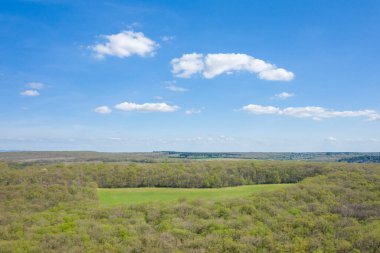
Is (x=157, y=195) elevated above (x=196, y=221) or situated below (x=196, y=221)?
below

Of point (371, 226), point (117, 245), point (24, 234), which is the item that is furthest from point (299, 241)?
point (24, 234)

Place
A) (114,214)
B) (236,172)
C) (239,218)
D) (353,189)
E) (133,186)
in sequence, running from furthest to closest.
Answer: (236,172) → (133,186) → (353,189) → (114,214) → (239,218)

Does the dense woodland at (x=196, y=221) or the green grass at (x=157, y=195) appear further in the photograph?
the green grass at (x=157, y=195)

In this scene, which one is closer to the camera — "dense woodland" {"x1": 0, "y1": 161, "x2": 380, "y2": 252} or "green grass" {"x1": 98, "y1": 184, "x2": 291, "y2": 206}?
"dense woodland" {"x1": 0, "y1": 161, "x2": 380, "y2": 252}

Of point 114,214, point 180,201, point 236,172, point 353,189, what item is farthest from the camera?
point 236,172

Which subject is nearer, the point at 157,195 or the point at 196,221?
the point at 196,221

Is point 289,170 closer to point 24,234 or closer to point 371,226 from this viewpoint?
point 371,226

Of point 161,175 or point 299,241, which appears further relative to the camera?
point 161,175
